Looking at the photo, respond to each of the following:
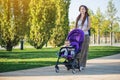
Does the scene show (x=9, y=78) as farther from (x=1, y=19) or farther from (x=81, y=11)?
(x=1, y=19)

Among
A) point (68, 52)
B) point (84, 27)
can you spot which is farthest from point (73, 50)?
point (84, 27)

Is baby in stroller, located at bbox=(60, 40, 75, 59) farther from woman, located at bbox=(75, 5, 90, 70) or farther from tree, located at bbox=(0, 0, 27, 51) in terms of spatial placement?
tree, located at bbox=(0, 0, 27, 51)

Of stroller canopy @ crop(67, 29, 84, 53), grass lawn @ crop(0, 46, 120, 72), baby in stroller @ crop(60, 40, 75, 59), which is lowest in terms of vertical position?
grass lawn @ crop(0, 46, 120, 72)

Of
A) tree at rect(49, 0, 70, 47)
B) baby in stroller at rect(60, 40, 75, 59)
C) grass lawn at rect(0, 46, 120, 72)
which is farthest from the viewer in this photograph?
tree at rect(49, 0, 70, 47)

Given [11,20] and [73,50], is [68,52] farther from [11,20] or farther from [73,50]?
[11,20]

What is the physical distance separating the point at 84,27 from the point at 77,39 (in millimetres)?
630

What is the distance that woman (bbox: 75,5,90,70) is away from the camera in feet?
29.4

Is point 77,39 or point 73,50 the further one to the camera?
point 77,39

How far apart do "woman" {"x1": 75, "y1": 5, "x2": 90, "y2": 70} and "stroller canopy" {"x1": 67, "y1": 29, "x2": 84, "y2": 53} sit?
40cm

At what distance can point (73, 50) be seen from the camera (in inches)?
330

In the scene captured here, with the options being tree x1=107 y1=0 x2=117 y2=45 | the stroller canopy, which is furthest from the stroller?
tree x1=107 y1=0 x2=117 y2=45

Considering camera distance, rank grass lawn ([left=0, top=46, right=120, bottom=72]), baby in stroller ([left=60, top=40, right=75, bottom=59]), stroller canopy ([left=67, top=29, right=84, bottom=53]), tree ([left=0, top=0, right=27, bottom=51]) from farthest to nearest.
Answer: tree ([left=0, top=0, right=27, bottom=51]), grass lawn ([left=0, top=46, right=120, bottom=72]), stroller canopy ([left=67, top=29, right=84, bottom=53]), baby in stroller ([left=60, top=40, right=75, bottom=59])

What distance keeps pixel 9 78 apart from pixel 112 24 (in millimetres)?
35343

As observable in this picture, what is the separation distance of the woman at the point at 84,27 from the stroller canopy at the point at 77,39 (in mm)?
398
